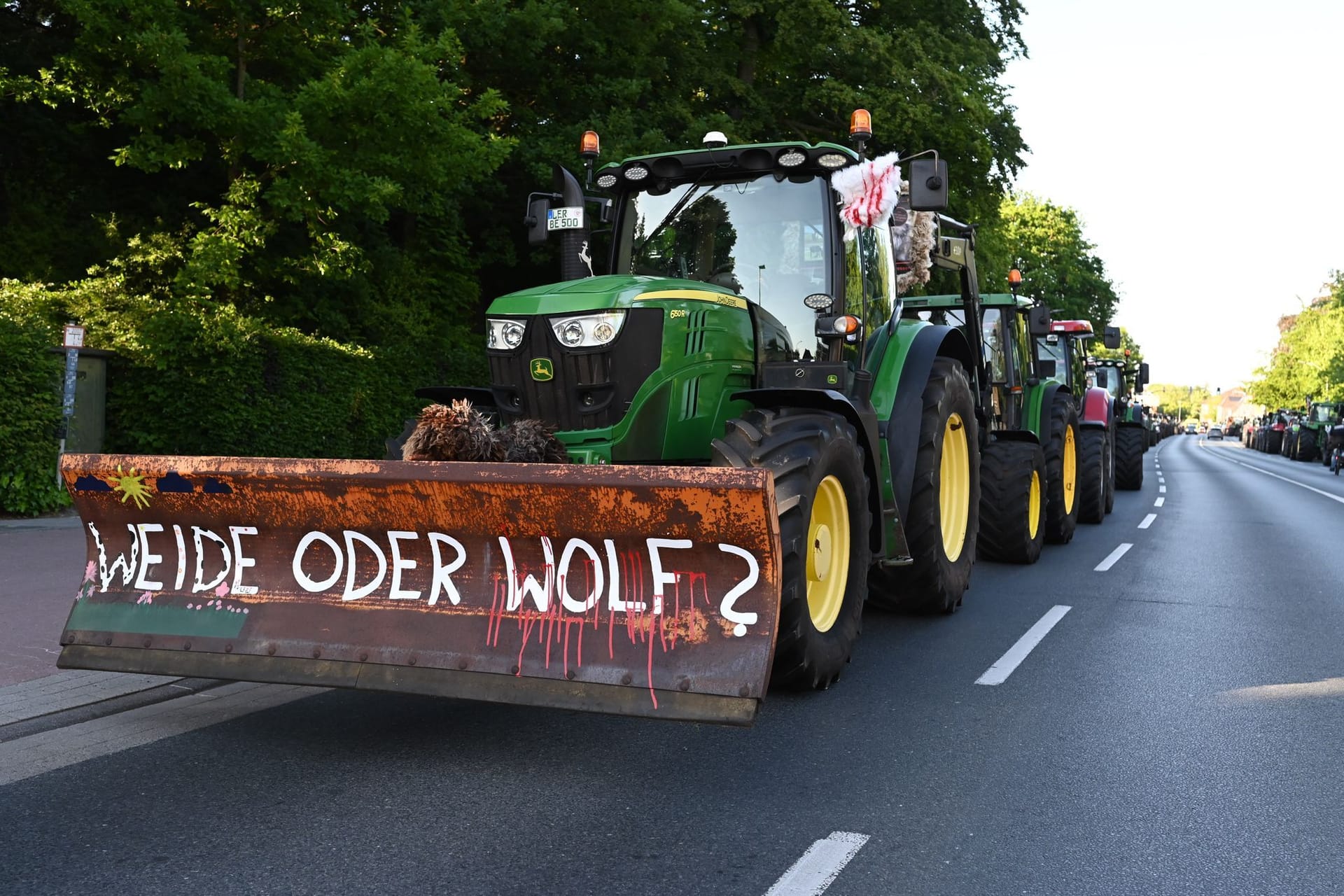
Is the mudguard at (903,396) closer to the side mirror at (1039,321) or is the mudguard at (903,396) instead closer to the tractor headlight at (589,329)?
the tractor headlight at (589,329)

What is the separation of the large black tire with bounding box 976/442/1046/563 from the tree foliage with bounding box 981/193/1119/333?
4587 cm

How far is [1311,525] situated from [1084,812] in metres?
13.5

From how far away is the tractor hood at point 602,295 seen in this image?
551 centimetres

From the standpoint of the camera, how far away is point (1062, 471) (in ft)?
37.8

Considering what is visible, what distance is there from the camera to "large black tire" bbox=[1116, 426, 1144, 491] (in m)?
21.2

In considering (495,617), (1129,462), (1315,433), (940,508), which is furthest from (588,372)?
(1315,433)

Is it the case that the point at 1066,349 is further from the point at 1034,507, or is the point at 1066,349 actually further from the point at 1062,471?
the point at 1034,507

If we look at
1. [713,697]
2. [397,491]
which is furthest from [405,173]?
[713,697]

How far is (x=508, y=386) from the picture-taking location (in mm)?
5773

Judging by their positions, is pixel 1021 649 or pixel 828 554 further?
pixel 1021 649

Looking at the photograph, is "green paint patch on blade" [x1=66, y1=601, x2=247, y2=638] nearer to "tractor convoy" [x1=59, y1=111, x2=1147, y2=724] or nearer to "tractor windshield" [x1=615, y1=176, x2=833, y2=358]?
"tractor convoy" [x1=59, y1=111, x2=1147, y2=724]

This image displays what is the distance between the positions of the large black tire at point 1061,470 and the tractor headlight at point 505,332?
7.08 meters

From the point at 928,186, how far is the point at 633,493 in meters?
2.81

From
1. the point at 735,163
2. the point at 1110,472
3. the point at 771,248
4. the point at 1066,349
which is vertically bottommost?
the point at 1110,472
